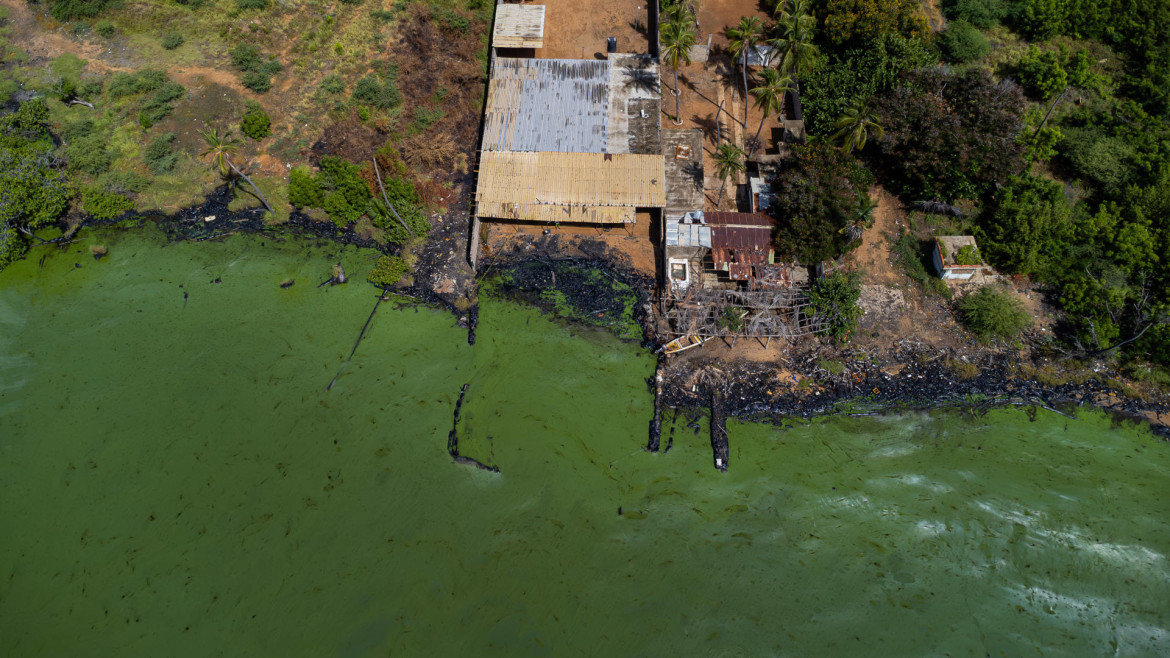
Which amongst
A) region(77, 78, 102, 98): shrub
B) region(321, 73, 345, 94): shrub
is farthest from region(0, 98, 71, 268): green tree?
region(321, 73, 345, 94): shrub

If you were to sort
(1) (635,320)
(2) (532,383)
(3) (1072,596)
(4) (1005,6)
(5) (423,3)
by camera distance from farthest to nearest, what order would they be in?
(5) (423,3)
(4) (1005,6)
(1) (635,320)
(2) (532,383)
(3) (1072,596)

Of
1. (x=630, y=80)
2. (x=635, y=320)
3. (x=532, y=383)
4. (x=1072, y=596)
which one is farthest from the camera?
(x=630, y=80)

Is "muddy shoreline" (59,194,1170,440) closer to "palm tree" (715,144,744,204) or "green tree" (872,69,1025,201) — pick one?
"palm tree" (715,144,744,204)

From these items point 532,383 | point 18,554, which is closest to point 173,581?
point 18,554

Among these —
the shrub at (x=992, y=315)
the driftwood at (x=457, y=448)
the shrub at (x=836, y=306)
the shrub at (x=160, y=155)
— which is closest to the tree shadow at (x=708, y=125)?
the shrub at (x=836, y=306)

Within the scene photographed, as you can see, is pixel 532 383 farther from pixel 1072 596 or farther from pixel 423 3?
pixel 423 3

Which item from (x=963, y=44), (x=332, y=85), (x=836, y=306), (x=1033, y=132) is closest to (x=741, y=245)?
(x=836, y=306)

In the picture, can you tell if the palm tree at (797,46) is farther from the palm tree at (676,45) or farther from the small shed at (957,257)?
the small shed at (957,257)
